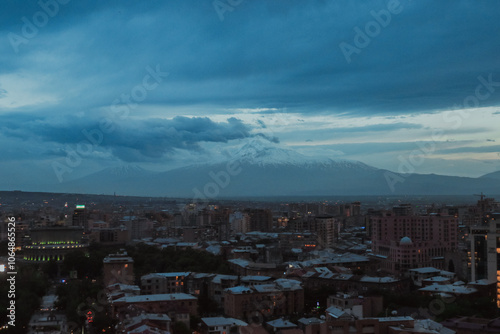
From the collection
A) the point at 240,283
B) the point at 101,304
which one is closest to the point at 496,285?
the point at 240,283

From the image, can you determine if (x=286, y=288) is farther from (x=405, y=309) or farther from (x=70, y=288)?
(x=70, y=288)

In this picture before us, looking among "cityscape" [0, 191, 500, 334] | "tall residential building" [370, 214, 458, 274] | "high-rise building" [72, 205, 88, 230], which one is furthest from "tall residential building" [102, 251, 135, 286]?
"high-rise building" [72, 205, 88, 230]

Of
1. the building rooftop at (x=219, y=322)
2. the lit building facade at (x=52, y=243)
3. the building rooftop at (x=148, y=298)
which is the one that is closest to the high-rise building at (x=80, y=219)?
the lit building facade at (x=52, y=243)

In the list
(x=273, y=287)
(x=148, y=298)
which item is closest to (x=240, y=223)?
(x=273, y=287)

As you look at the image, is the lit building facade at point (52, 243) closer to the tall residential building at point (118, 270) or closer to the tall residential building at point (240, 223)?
the tall residential building at point (118, 270)

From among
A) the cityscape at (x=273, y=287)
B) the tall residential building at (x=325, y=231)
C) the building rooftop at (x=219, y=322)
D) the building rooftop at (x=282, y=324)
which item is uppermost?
the tall residential building at (x=325, y=231)

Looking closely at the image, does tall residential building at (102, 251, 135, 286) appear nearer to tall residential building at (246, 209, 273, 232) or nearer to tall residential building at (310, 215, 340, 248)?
tall residential building at (310, 215, 340, 248)

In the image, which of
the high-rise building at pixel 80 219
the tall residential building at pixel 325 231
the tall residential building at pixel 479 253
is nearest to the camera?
the tall residential building at pixel 479 253

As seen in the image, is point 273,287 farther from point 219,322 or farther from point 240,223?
point 240,223

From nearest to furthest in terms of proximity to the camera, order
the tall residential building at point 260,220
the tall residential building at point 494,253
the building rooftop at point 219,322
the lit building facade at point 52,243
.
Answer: the building rooftop at point 219,322, the tall residential building at point 494,253, the lit building facade at point 52,243, the tall residential building at point 260,220

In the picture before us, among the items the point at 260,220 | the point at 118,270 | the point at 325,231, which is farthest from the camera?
the point at 260,220
